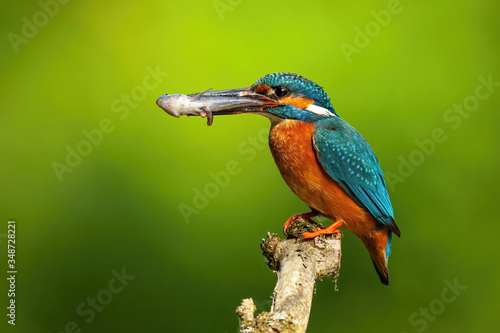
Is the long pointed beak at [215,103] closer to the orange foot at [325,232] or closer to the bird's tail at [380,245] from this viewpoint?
the orange foot at [325,232]

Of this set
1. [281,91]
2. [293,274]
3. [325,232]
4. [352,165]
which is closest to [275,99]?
[281,91]

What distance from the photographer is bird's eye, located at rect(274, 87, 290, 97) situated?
7.89ft

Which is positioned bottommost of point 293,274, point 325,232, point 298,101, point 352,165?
point 293,274

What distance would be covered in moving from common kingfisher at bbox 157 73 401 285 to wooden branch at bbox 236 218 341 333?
93mm

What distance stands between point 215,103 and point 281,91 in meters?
0.28

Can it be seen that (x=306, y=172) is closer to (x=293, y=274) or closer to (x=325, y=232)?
(x=325, y=232)

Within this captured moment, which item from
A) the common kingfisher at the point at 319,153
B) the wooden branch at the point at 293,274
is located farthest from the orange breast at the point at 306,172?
the wooden branch at the point at 293,274

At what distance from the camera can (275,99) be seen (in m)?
2.43

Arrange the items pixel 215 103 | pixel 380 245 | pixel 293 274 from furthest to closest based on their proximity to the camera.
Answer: pixel 380 245 → pixel 215 103 → pixel 293 274

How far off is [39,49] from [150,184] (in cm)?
108

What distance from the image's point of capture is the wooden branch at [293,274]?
1.54m

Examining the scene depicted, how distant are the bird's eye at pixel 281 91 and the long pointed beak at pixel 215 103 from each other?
0.11ft

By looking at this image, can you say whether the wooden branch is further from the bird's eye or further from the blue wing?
the bird's eye

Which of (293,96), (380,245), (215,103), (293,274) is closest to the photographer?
(293,274)
